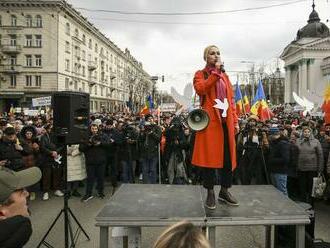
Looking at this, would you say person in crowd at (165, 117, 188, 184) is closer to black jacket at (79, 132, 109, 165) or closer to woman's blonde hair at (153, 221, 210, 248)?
black jacket at (79, 132, 109, 165)

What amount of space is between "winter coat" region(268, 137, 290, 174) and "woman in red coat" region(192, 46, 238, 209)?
440cm

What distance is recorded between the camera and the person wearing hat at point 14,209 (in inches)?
112

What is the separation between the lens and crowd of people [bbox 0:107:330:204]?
957 cm

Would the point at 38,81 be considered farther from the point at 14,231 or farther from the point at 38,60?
the point at 14,231

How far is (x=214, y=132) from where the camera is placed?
5344mm

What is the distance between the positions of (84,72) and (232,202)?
70426 mm

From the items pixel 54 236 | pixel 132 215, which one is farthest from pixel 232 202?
pixel 54 236

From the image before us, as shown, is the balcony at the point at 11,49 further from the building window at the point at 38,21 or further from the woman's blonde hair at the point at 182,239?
the woman's blonde hair at the point at 182,239

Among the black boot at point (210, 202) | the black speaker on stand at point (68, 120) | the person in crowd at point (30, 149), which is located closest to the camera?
the black boot at point (210, 202)

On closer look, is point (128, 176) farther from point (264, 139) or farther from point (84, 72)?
point (84, 72)

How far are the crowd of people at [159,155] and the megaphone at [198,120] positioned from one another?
4.81m

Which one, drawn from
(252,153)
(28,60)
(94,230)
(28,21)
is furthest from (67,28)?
(94,230)

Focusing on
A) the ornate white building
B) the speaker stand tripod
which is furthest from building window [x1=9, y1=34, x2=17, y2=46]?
the speaker stand tripod

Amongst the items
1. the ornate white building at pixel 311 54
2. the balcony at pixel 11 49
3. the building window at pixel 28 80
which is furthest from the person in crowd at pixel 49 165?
the ornate white building at pixel 311 54
